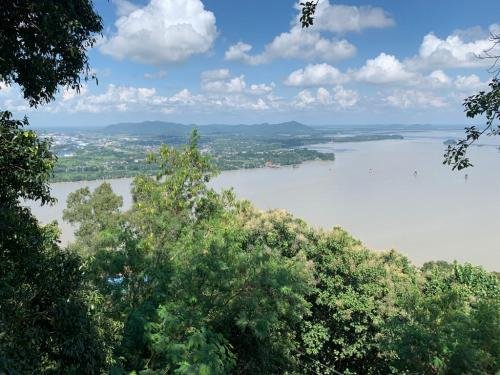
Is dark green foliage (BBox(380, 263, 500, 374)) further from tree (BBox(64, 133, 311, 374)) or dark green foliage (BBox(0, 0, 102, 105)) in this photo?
dark green foliage (BBox(0, 0, 102, 105))

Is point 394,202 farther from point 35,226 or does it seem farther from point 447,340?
point 35,226

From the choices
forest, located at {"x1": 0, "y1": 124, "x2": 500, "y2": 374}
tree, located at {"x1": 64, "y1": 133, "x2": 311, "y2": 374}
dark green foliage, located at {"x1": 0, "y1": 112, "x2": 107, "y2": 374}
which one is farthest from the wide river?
dark green foliage, located at {"x1": 0, "y1": 112, "x2": 107, "y2": 374}

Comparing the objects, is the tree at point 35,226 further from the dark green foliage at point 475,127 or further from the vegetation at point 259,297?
the dark green foliage at point 475,127

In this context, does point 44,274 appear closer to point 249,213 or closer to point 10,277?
point 10,277

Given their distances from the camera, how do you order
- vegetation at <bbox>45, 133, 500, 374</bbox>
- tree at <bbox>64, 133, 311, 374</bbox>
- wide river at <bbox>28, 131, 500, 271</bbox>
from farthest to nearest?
wide river at <bbox>28, 131, 500, 271</bbox> → vegetation at <bbox>45, 133, 500, 374</bbox> → tree at <bbox>64, 133, 311, 374</bbox>

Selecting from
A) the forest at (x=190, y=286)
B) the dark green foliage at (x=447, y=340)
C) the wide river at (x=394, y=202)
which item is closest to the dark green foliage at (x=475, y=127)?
the forest at (x=190, y=286)

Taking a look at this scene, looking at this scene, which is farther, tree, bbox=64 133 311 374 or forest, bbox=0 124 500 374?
tree, bbox=64 133 311 374

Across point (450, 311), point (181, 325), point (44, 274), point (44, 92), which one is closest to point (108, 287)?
point (181, 325)
